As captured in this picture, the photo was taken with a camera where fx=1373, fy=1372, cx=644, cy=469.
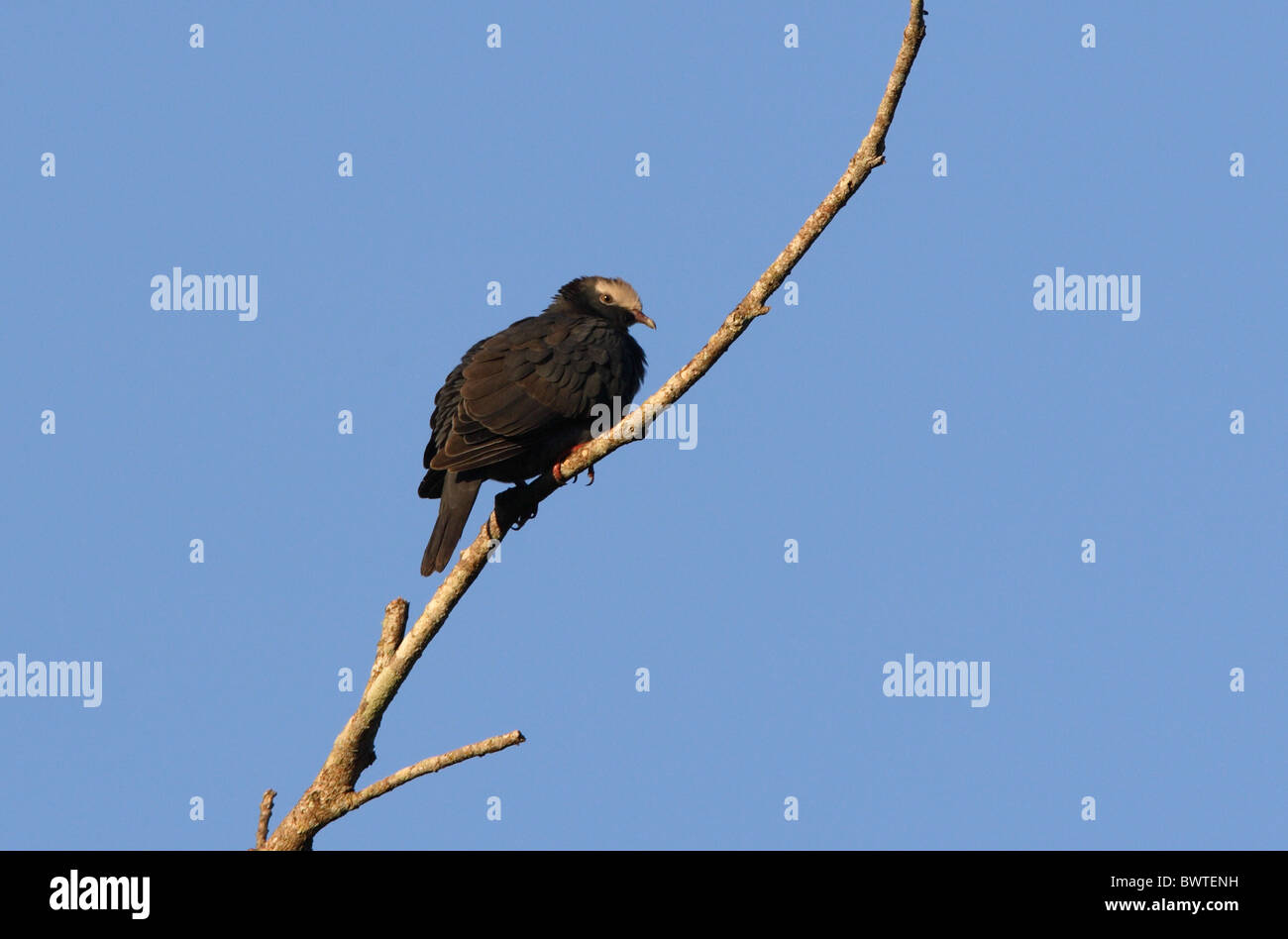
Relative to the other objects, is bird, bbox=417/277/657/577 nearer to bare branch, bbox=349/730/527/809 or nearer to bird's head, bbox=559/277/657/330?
bird's head, bbox=559/277/657/330

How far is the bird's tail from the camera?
25.9 feet

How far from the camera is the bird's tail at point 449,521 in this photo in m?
7.91

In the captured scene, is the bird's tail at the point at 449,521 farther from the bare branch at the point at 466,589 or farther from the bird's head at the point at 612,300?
the bird's head at the point at 612,300

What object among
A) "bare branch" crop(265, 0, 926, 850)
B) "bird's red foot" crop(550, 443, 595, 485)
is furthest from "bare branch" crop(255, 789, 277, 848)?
"bird's red foot" crop(550, 443, 595, 485)

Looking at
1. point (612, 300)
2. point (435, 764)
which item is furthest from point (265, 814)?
point (612, 300)

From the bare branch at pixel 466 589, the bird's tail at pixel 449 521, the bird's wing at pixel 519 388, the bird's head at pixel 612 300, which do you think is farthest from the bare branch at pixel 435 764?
the bird's head at pixel 612 300

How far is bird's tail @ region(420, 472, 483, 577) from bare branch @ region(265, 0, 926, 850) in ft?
0.85

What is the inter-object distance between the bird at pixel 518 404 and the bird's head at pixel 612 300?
412mm

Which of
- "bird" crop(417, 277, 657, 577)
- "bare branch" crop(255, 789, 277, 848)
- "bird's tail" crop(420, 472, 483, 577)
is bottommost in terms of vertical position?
"bare branch" crop(255, 789, 277, 848)

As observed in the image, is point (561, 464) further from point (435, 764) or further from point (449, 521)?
point (435, 764)

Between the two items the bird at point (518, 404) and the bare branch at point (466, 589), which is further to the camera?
the bird at point (518, 404)

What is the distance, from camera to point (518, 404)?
822cm
